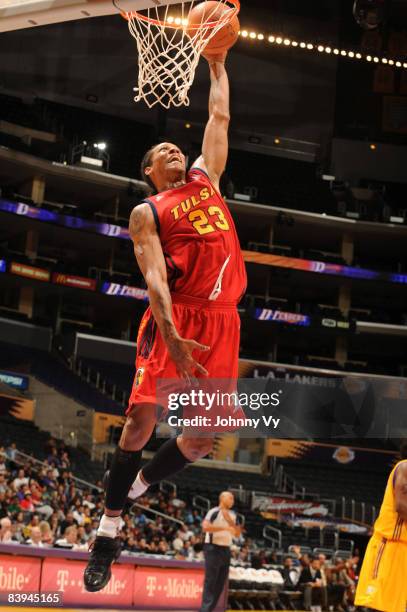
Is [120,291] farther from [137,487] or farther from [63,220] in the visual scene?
[137,487]

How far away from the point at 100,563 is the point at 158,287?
1672mm

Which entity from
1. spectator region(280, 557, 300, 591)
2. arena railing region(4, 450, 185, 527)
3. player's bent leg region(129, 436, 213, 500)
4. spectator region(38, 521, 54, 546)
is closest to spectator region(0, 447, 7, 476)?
arena railing region(4, 450, 185, 527)

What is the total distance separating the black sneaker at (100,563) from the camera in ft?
16.0

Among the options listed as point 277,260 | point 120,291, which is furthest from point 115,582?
point 277,260

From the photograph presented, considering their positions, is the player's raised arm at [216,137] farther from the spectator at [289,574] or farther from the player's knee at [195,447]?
the spectator at [289,574]

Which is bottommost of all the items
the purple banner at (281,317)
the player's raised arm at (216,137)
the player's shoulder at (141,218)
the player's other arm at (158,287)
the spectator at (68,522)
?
the spectator at (68,522)

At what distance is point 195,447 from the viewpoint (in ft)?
17.0

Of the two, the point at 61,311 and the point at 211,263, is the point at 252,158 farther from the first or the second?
the point at 211,263

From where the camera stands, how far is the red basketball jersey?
505 centimetres

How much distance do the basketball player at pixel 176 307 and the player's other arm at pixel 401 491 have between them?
199 centimetres

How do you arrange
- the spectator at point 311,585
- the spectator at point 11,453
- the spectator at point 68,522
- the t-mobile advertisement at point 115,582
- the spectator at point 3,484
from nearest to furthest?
1. the t-mobile advertisement at point 115,582
2. the spectator at point 311,585
3. the spectator at point 68,522
4. the spectator at point 3,484
5. the spectator at point 11,453

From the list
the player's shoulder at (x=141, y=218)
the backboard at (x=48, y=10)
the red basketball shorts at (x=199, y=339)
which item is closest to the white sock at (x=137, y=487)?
the red basketball shorts at (x=199, y=339)

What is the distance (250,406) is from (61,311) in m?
30.5

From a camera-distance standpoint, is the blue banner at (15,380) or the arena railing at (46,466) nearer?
the arena railing at (46,466)
